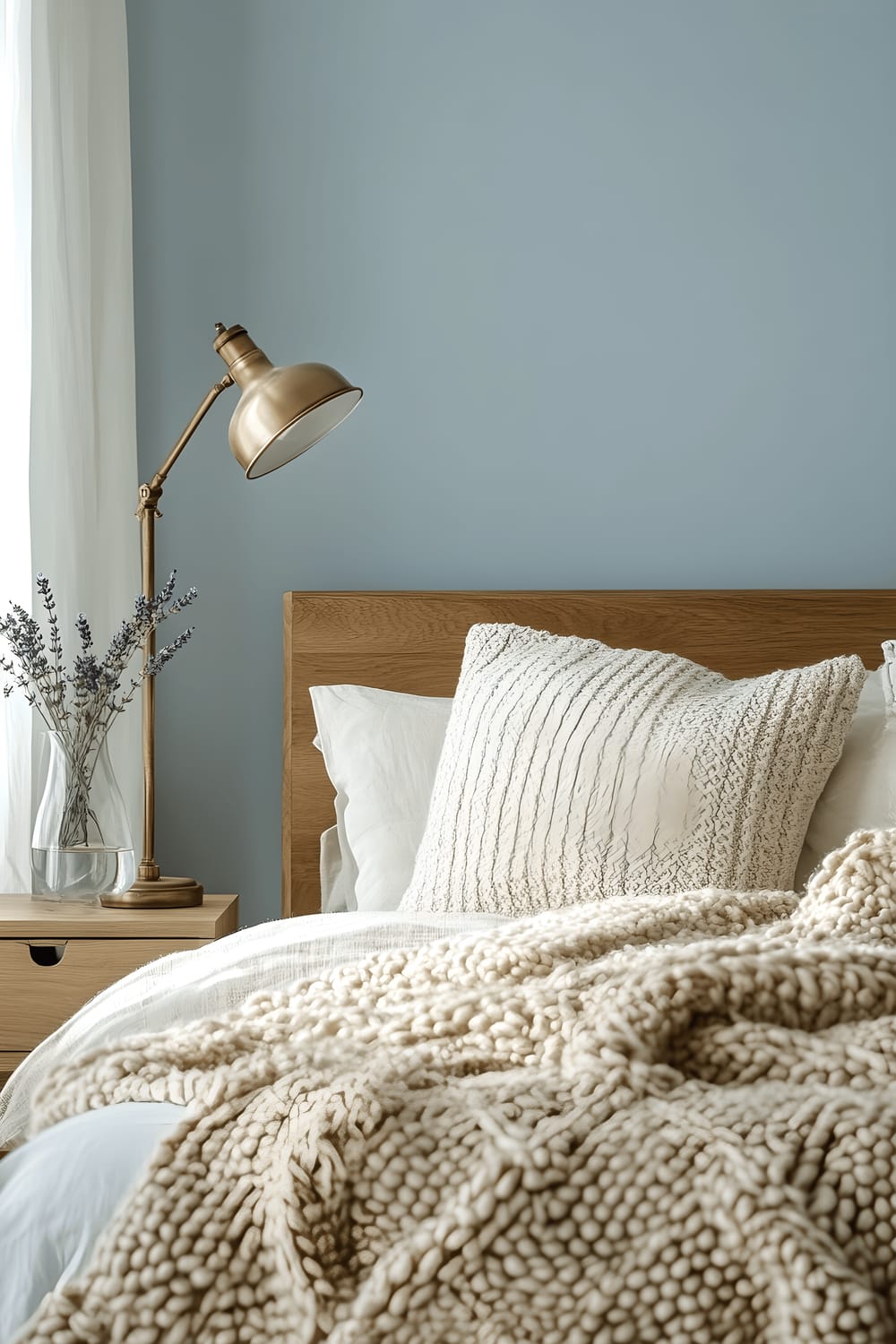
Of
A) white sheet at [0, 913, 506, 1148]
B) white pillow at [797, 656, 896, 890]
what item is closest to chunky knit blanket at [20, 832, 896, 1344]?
white sheet at [0, 913, 506, 1148]

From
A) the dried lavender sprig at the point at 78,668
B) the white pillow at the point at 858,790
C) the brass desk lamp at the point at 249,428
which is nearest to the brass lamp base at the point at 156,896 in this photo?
the brass desk lamp at the point at 249,428

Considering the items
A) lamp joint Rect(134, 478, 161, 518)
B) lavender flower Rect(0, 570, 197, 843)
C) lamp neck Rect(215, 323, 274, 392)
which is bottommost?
lavender flower Rect(0, 570, 197, 843)

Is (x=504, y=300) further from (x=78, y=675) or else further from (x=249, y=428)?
(x=78, y=675)

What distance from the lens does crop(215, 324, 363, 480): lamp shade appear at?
1822 millimetres

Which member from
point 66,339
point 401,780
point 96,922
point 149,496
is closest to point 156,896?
point 96,922

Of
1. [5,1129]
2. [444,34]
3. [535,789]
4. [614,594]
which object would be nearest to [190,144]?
[444,34]

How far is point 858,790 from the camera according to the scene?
1698 millimetres

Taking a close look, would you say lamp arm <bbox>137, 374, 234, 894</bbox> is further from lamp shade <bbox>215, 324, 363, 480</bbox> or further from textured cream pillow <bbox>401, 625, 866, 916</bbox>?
textured cream pillow <bbox>401, 625, 866, 916</bbox>

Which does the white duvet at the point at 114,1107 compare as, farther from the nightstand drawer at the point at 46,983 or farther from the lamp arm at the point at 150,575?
the lamp arm at the point at 150,575

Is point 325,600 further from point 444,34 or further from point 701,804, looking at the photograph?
point 444,34

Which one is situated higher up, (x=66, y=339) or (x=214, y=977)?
(x=66, y=339)

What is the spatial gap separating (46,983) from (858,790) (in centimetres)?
116

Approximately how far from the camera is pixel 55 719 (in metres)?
1.86

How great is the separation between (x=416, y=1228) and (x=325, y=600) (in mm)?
1638
